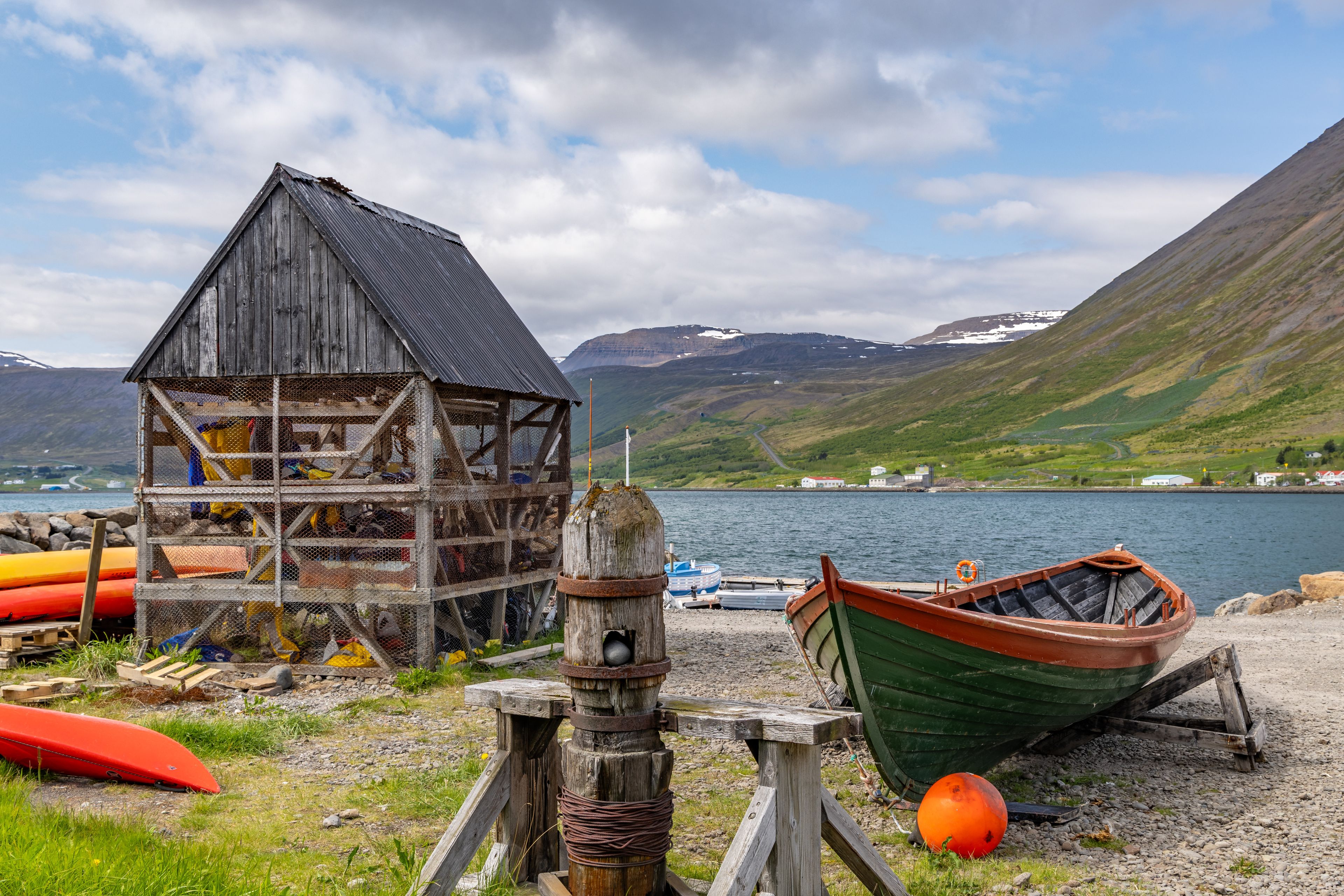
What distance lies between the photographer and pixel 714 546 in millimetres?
79938

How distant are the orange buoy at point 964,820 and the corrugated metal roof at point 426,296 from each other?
31.3 feet

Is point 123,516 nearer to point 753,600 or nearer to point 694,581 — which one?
point 694,581

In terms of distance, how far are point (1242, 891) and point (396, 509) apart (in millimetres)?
12891

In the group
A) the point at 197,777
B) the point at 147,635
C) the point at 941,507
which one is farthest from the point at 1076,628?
the point at 941,507

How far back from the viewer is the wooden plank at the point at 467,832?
17.5 ft

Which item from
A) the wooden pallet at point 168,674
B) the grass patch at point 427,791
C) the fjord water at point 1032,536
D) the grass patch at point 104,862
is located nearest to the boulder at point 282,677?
the wooden pallet at point 168,674

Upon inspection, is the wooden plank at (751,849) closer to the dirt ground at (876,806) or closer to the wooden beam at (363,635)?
the dirt ground at (876,806)

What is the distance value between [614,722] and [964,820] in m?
4.53

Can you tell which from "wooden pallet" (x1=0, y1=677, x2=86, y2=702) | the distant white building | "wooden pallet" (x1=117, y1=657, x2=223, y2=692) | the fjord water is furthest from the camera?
the distant white building

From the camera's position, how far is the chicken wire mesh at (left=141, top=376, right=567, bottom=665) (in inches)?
586

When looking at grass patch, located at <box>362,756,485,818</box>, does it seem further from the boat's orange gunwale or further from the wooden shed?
the wooden shed

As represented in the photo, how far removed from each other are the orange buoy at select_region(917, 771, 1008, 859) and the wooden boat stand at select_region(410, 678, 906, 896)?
2.51 metres

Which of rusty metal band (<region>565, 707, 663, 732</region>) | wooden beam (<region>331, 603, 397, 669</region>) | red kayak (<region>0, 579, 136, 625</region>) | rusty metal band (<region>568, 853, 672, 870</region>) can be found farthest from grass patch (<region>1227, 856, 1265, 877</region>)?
red kayak (<region>0, 579, 136, 625</region>)

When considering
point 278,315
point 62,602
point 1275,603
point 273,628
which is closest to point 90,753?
point 273,628
